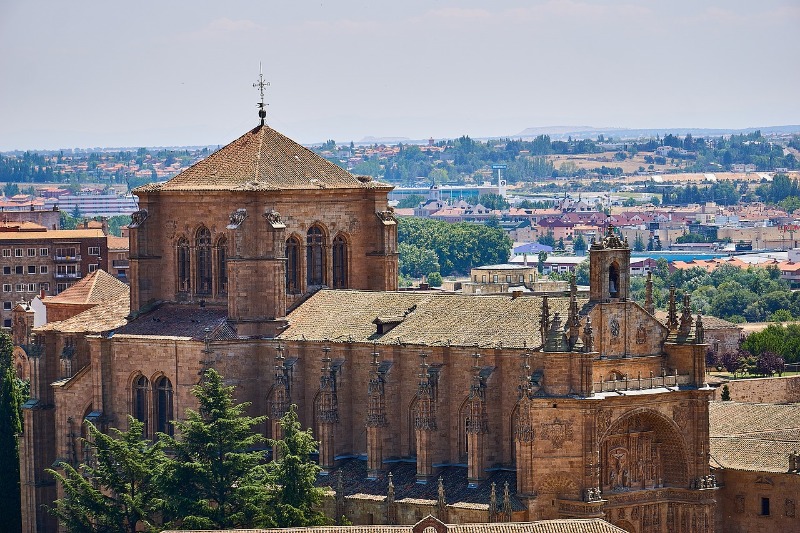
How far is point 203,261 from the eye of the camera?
126 m

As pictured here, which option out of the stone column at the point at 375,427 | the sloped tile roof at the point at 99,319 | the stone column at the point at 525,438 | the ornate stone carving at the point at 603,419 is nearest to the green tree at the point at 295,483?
the stone column at the point at 375,427

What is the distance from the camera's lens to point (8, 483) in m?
130

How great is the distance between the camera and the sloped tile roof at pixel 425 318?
111 metres

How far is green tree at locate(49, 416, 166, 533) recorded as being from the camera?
4395 inches

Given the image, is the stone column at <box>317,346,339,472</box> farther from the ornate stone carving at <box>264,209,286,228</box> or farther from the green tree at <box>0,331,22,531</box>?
the green tree at <box>0,331,22,531</box>

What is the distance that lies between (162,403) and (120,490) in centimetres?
991

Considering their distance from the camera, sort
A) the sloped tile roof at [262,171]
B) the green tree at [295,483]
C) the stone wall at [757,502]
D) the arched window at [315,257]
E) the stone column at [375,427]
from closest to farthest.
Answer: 1. the green tree at [295,483]
2. the stone wall at [757,502]
3. the stone column at [375,427]
4. the sloped tile roof at [262,171]
5. the arched window at [315,257]

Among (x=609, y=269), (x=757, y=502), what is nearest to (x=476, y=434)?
(x=609, y=269)

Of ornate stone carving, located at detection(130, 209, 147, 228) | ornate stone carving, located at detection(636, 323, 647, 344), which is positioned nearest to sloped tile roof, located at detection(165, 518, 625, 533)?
ornate stone carving, located at detection(636, 323, 647, 344)

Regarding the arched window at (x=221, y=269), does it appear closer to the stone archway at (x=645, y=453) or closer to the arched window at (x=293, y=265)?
the arched window at (x=293, y=265)

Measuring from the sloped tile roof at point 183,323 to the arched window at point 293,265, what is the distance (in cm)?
350

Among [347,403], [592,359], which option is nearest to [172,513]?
[347,403]

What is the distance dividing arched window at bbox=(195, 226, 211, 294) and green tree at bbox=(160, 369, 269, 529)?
13.5m

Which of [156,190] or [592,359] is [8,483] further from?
[592,359]
